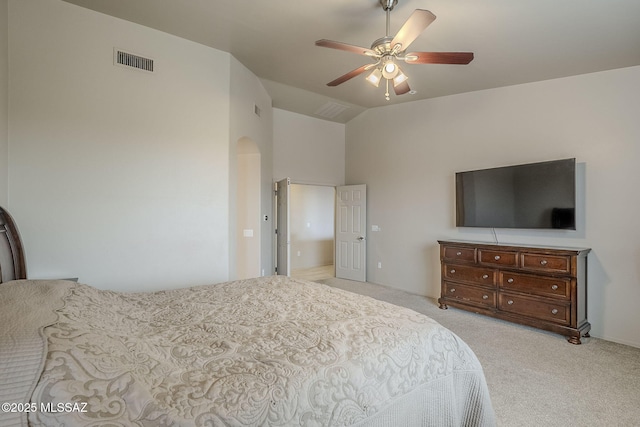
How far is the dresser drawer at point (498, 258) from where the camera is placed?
12.2ft

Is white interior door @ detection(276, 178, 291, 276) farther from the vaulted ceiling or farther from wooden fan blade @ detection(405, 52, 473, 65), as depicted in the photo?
wooden fan blade @ detection(405, 52, 473, 65)

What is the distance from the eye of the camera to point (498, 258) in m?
3.84

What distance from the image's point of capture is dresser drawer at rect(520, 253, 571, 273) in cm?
331

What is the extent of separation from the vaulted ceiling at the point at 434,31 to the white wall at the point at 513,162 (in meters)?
0.37

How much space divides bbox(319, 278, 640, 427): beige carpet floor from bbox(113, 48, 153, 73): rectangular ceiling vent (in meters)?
4.44

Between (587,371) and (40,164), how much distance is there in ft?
17.3

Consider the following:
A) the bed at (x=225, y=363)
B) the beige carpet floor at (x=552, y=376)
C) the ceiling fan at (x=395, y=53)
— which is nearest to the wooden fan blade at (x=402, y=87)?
the ceiling fan at (x=395, y=53)

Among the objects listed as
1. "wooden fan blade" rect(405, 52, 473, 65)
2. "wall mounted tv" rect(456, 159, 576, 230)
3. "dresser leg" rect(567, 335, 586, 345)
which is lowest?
"dresser leg" rect(567, 335, 586, 345)

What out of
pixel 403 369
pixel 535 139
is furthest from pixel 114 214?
pixel 535 139

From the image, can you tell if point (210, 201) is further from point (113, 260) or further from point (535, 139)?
point (535, 139)

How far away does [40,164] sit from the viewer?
2.75m

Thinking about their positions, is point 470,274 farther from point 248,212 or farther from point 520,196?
point 248,212

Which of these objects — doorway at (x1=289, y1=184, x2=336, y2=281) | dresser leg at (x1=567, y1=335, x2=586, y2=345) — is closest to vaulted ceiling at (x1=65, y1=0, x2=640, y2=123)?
dresser leg at (x1=567, y1=335, x2=586, y2=345)

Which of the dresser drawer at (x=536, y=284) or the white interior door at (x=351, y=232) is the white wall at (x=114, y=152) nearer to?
the white interior door at (x=351, y=232)
